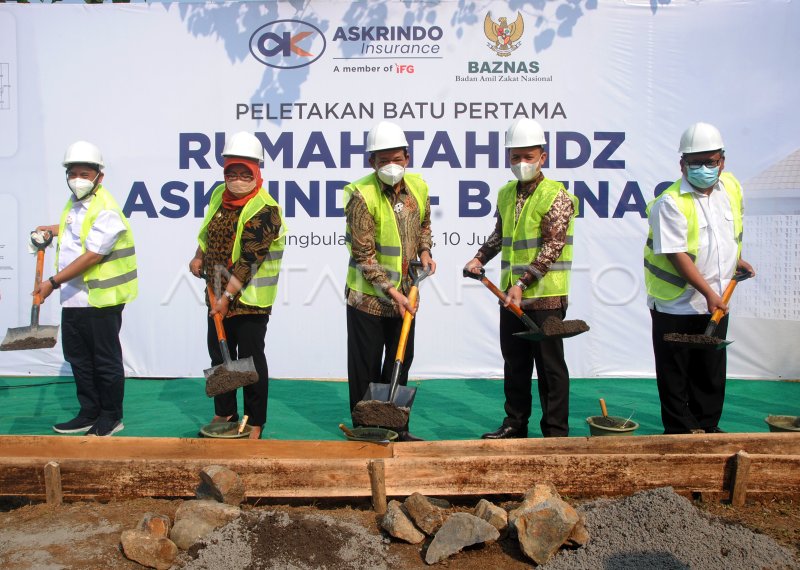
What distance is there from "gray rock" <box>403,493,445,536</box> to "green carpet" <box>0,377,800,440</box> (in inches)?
67.3

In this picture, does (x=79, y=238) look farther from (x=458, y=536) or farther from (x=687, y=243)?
(x=687, y=243)

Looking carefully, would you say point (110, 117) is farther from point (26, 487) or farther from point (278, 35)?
point (26, 487)

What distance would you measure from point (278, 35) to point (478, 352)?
2.96 meters

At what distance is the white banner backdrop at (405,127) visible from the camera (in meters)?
6.17

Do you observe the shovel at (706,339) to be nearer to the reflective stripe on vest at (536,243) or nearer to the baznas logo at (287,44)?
the reflective stripe on vest at (536,243)

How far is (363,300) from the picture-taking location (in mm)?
4250

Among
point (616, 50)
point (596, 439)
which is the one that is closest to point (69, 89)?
point (616, 50)

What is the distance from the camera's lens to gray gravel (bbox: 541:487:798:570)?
9.17ft

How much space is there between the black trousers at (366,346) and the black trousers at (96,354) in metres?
1.42

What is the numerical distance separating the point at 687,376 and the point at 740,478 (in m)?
0.95

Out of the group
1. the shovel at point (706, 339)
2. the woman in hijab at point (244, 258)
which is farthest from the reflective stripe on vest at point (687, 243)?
the woman in hijab at point (244, 258)

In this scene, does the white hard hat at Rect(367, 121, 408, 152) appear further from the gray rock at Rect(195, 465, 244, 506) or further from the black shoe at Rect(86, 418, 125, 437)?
the black shoe at Rect(86, 418, 125, 437)

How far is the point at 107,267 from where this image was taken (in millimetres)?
4617

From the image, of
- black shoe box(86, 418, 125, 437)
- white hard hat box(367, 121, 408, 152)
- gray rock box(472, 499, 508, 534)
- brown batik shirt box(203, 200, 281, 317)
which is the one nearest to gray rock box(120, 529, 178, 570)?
gray rock box(472, 499, 508, 534)
